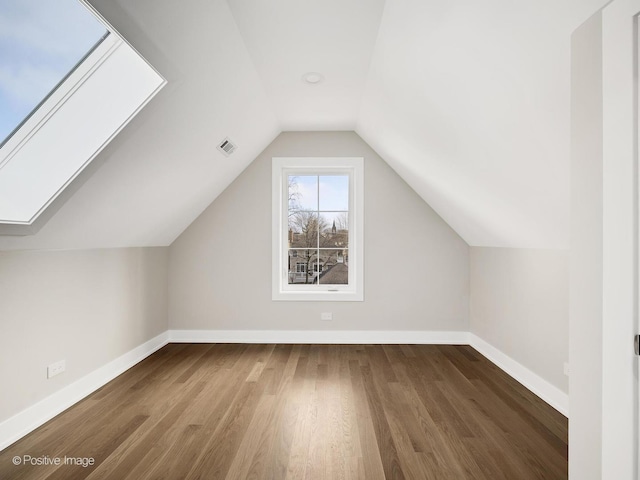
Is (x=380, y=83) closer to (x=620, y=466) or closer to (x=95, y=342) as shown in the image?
(x=620, y=466)

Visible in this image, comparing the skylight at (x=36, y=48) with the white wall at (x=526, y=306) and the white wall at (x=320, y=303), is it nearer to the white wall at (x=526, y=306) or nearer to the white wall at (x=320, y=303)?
the white wall at (x=320, y=303)

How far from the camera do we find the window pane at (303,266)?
4.57 metres

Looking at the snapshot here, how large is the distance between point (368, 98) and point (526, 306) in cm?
221

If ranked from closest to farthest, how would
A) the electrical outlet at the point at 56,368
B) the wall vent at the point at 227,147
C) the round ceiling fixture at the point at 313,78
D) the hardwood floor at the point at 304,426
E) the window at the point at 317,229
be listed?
the hardwood floor at the point at 304,426
the electrical outlet at the point at 56,368
the round ceiling fixture at the point at 313,78
the wall vent at the point at 227,147
the window at the point at 317,229

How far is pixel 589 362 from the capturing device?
1.25 metres

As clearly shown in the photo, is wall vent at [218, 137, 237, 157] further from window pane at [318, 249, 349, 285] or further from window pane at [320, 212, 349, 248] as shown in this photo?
window pane at [318, 249, 349, 285]

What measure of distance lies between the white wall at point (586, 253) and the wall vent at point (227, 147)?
2.69 meters

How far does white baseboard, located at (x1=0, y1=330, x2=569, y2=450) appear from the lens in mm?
2369

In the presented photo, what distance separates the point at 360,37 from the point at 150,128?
145 cm

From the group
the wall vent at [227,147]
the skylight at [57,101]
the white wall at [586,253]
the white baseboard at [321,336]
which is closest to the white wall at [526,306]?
the white baseboard at [321,336]

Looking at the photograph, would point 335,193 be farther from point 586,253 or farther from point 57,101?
point 586,253

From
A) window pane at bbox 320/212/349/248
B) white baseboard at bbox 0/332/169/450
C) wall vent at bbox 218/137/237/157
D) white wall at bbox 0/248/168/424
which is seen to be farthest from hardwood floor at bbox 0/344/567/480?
wall vent at bbox 218/137/237/157

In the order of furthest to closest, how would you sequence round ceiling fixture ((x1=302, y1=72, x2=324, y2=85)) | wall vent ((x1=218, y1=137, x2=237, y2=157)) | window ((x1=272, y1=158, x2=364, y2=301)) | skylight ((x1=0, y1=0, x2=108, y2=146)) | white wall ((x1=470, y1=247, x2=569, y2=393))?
window ((x1=272, y1=158, x2=364, y2=301)) → wall vent ((x1=218, y1=137, x2=237, y2=157)) → round ceiling fixture ((x1=302, y1=72, x2=324, y2=85)) → white wall ((x1=470, y1=247, x2=569, y2=393)) → skylight ((x1=0, y1=0, x2=108, y2=146))

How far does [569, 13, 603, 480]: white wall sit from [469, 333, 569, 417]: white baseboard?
150cm
